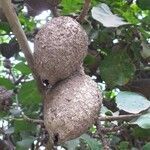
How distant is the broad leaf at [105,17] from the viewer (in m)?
1.01

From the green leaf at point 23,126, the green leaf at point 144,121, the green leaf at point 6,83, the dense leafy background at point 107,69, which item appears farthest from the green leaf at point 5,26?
the green leaf at point 144,121

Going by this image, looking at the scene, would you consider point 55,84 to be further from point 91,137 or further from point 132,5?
point 132,5

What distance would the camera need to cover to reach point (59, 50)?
3.08ft

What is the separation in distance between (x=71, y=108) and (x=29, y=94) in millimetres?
332

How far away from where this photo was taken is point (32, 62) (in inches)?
37.6

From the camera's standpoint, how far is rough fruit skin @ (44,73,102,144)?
34.8 inches

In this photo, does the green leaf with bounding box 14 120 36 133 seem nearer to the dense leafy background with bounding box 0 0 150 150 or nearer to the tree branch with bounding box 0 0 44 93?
the dense leafy background with bounding box 0 0 150 150

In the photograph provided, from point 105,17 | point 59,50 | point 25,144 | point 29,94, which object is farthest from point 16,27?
point 25,144

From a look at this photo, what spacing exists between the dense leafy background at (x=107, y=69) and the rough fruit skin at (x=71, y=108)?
0.09 m

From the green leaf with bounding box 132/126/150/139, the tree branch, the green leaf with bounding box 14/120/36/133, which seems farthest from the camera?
Result: the green leaf with bounding box 14/120/36/133

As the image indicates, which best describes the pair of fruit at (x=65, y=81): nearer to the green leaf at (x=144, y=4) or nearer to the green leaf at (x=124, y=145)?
the green leaf at (x=144, y=4)

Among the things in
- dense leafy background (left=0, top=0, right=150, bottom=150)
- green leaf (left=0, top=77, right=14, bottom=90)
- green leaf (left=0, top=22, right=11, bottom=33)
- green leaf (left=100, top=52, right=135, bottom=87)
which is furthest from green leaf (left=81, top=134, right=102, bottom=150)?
green leaf (left=0, top=22, right=11, bottom=33)

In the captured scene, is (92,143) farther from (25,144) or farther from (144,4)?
(144,4)

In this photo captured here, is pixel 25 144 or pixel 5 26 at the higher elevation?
pixel 5 26
